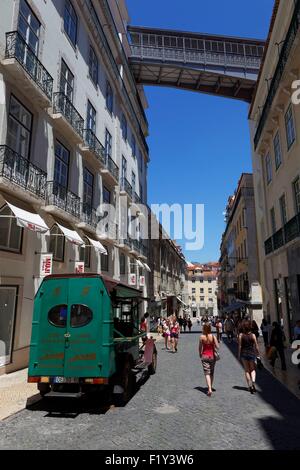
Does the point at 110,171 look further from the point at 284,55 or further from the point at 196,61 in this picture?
the point at 196,61

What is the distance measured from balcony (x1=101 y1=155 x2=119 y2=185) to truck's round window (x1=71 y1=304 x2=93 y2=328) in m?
14.6

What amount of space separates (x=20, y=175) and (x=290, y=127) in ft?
41.6

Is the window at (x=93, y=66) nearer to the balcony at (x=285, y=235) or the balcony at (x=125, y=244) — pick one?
the balcony at (x=125, y=244)

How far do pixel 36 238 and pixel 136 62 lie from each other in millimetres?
26379

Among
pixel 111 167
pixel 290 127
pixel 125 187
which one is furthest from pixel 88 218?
pixel 290 127

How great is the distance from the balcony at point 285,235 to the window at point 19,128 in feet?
37.6

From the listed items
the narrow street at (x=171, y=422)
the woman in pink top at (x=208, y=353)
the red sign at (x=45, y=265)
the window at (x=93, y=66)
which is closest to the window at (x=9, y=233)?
the red sign at (x=45, y=265)

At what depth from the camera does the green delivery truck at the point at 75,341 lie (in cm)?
705

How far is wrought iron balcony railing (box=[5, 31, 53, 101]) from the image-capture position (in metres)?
11.3

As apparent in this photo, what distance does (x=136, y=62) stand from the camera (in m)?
32.9

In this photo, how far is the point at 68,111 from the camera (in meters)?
16.2

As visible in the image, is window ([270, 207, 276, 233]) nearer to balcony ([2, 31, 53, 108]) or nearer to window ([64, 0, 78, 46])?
balcony ([2, 31, 53, 108])

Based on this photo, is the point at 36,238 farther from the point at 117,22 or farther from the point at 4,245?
the point at 117,22
